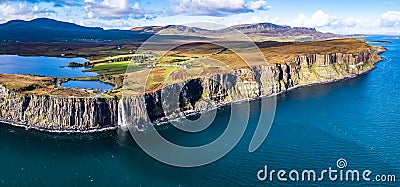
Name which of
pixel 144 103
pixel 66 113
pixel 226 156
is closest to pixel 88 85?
pixel 66 113

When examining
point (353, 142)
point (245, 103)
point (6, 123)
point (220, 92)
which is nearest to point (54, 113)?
point (6, 123)

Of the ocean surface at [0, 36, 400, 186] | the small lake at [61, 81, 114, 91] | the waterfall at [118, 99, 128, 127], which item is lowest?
the ocean surface at [0, 36, 400, 186]

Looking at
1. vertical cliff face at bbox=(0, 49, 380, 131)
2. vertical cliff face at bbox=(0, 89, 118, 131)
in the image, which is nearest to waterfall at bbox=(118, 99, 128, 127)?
vertical cliff face at bbox=(0, 49, 380, 131)

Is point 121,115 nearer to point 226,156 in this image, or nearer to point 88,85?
point 88,85

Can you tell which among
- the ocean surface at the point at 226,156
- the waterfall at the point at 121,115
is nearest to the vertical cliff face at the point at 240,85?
the waterfall at the point at 121,115

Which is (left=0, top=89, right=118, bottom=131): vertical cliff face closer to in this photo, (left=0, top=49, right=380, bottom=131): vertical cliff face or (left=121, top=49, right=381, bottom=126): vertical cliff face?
(left=0, top=49, right=380, bottom=131): vertical cliff face

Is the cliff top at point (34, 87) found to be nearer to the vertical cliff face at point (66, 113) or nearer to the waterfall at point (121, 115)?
the vertical cliff face at point (66, 113)
